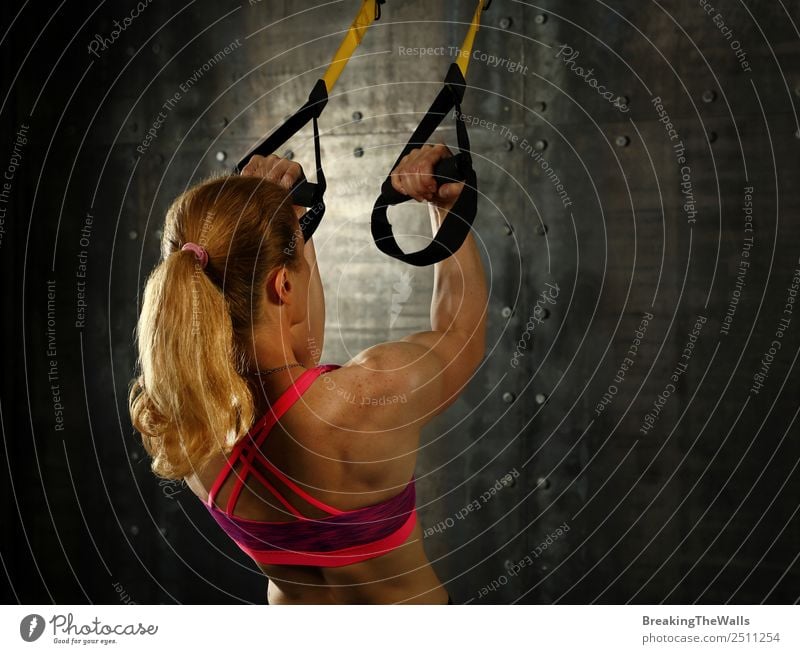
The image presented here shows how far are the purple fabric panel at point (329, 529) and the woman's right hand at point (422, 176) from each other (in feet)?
1.42

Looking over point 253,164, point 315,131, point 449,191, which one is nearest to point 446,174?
point 449,191

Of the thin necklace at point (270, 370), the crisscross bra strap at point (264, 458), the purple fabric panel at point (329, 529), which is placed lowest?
the purple fabric panel at point (329, 529)

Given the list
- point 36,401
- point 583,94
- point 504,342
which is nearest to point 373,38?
point 583,94

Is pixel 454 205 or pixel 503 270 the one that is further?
pixel 503 270

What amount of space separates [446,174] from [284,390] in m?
0.38

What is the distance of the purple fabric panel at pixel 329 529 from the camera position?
128 cm

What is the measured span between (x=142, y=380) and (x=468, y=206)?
0.52 m

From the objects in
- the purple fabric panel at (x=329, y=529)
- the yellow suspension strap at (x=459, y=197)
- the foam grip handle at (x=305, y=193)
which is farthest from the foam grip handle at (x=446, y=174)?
the purple fabric panel at (x=329, y=529)

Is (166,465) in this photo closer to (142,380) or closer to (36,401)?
(142,380)

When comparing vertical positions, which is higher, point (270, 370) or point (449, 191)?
point (449, 191)

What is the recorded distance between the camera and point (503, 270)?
72.2 inches

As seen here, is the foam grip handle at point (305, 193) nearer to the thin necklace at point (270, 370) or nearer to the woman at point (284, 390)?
the woman at point (284, 390)

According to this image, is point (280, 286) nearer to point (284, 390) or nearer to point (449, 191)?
point (284, 390)

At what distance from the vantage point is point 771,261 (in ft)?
5.49
